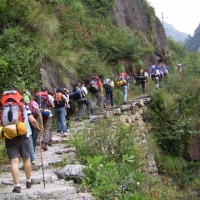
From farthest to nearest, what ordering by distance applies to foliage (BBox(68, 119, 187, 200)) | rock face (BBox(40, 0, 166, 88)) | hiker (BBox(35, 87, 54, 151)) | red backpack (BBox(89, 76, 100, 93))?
1. rock face (BBox(40, 0, 166, 88))
2. red backpack (BBox(89, 76, 100, 93))
3. hiker (BBox(35, 87, 54, 151))
4. foliage (BBox(68, 119, 187, 200))

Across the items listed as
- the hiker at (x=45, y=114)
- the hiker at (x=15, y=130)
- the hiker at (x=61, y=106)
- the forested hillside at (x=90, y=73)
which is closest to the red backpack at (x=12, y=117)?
the hiker at (x=15, y=130)

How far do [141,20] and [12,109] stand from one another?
24.7 metres

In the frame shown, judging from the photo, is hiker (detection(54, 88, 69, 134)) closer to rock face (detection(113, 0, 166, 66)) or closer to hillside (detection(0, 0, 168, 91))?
hillside (detection(0, 0, 168, 91))

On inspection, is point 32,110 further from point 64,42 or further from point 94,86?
point 64,42

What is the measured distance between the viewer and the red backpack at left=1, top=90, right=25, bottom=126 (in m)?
5.46

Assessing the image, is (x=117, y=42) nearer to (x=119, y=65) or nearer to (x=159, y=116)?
(x=119, y=65)

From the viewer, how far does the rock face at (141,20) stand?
26312mm

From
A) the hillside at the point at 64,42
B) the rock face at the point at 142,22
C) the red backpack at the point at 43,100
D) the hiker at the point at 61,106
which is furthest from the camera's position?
the rock face at the point at 142,22

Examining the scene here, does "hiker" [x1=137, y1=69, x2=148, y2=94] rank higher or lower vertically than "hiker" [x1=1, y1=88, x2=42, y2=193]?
higher

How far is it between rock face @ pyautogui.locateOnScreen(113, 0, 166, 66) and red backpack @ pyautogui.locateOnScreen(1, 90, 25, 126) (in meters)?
20.2

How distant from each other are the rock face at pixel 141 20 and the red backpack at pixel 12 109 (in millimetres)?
20250

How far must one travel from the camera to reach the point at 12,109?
549cm

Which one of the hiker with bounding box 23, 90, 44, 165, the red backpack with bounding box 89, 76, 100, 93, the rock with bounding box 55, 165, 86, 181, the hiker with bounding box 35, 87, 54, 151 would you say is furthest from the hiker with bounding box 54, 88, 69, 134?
the rock with bounding box 55, 165, 86, 181

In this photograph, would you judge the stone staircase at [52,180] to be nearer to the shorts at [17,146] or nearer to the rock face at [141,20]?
the shorts at [17,146]
